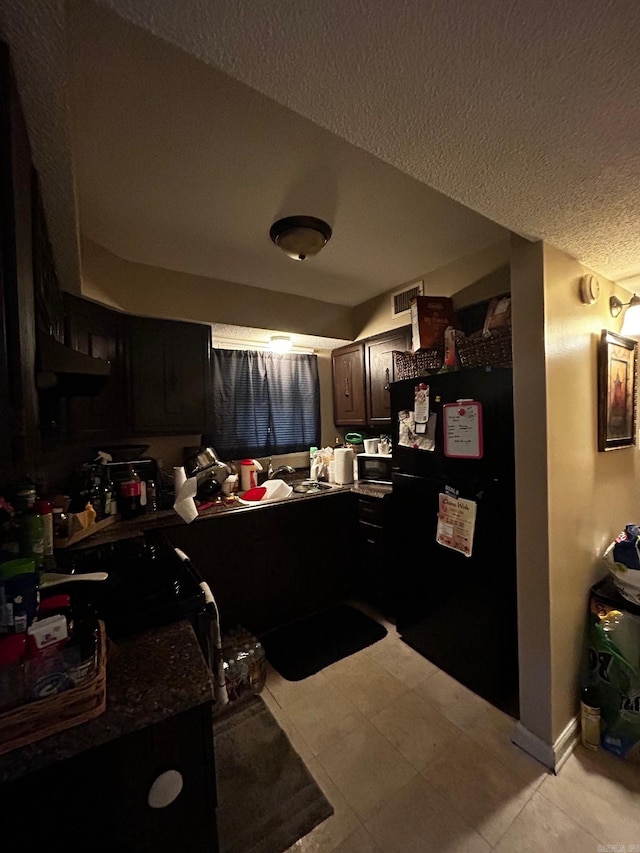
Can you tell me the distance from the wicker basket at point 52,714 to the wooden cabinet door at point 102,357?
4.73ft

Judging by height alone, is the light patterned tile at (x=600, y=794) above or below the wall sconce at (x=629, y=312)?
below

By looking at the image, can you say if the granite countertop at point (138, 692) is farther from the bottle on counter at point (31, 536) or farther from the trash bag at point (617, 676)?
the trash bag at point (617, 676)

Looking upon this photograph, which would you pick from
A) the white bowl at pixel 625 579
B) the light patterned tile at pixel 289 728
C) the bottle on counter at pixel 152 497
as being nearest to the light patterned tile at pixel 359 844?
the light patterned tile at pixel 289 728

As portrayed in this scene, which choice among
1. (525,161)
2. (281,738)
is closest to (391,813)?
(281,738)

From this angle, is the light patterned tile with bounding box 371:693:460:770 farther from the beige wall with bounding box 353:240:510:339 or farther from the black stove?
the beige wall with bounding box 353:240:510:339

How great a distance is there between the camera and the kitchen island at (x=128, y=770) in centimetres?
68

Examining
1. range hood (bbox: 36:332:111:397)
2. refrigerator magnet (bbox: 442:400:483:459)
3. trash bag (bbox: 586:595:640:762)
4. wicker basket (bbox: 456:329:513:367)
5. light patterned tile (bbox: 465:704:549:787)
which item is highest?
wicker basket (bbox: 456:329:513:367)

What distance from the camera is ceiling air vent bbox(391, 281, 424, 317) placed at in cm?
255

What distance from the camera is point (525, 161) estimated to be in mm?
969

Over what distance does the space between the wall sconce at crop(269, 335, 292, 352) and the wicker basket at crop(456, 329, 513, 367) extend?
1348 mm

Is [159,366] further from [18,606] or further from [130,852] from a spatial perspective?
[130,852]

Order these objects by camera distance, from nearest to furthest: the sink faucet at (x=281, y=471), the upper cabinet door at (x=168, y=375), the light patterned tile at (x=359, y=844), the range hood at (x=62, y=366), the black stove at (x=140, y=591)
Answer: the range hood at (x=62, y=366)
the black stove at (x=140, y=591)
the light patterned tile at (x=359, y=844)
the upper cabinet door at (x=168, y=375)
the sink faucet at (x=281, y=471)

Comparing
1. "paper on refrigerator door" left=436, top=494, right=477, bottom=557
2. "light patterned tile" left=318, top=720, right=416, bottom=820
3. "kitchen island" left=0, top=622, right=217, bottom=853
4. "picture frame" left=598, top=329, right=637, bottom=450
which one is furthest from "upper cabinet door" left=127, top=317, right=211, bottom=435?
"picture frame" left=598, top=329, right=637, bottom=450

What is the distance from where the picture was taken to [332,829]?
1.26 m
